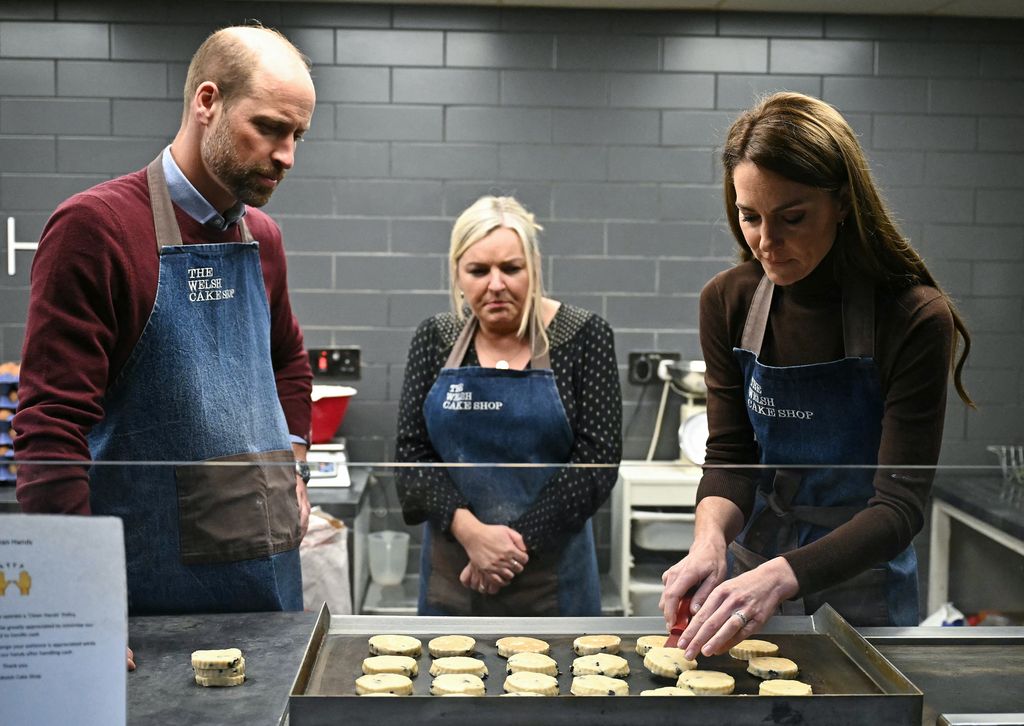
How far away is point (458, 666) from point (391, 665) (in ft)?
0.28

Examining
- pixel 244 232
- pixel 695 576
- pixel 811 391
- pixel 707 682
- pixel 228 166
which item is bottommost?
pixel 707 682

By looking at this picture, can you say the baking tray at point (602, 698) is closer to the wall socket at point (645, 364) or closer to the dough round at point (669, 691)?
the dough round at point (669, 691)

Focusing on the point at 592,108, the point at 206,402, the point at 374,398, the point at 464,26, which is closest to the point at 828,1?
the point at 592,108

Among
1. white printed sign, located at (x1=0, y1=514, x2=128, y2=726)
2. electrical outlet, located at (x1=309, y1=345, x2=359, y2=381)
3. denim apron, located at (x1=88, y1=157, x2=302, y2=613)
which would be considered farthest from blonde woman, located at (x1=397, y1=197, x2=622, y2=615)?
electrical outlet, located at (x1=309, y1=345, x2=359, y2=381)

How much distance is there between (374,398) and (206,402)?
238 cm

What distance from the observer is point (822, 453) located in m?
1.58

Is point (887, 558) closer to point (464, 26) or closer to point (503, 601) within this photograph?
point (503, 601)

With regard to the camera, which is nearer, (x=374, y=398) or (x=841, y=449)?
(x=841, y=449)

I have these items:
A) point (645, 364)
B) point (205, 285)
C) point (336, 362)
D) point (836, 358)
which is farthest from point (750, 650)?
point (336, 362)

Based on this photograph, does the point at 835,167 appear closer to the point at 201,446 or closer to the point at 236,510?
the point at 236,510

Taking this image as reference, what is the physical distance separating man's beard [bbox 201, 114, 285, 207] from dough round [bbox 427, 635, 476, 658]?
35.2 inches

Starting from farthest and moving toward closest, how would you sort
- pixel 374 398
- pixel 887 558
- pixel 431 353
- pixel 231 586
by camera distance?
1. pixel 374 398
2. pixel 431 353
3. pixel 231 586
4. pixel 887 558

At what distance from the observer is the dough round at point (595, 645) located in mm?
1320

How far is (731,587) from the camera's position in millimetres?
1293
